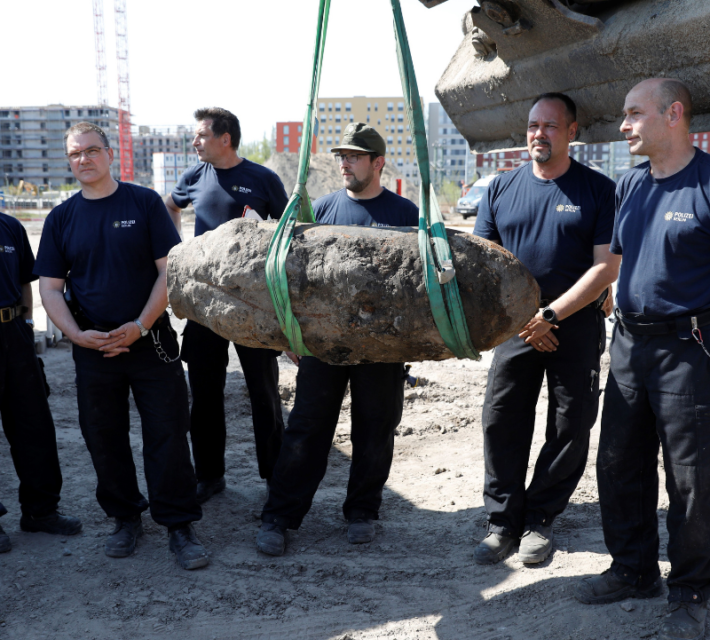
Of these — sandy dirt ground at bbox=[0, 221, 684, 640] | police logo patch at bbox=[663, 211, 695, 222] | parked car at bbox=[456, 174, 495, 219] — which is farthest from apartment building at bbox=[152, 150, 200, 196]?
police logo patch at bbox=[663, 211, 695, 222]

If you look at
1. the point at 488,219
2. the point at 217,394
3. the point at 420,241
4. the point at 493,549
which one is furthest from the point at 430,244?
the point at 217,394

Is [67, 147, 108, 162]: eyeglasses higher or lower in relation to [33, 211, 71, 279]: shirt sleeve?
higher

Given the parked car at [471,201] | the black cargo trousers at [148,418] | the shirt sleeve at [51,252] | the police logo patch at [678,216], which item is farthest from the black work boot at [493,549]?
the parked car at [471,201]

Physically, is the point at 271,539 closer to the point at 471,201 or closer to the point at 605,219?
the point at 605,219

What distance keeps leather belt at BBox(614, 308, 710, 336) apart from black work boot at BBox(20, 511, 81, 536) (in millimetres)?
2988

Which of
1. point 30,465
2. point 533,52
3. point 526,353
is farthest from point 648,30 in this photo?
point 30,465

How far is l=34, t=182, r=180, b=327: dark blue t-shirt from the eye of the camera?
3.22 m

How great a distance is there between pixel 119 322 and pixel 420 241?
5.90 feet

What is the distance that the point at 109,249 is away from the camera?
3.21 meters

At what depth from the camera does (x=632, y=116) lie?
2.51 metres

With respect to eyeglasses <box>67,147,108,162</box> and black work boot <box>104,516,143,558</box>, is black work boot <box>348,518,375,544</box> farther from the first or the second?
eyeglasses <box>67,147,108,162</box>

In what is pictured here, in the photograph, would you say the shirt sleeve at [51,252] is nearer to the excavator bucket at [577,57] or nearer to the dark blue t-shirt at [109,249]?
the dark blue t-shirt at [109,249]

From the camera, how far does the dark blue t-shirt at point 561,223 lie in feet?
9.87

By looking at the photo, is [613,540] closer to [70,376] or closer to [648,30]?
[648,30]
